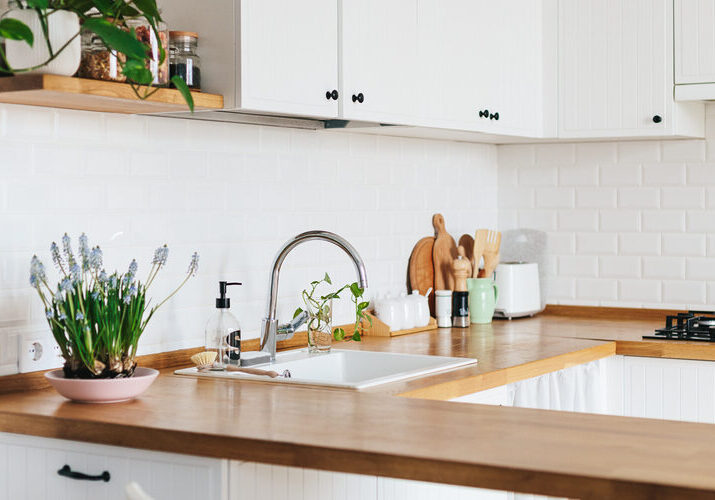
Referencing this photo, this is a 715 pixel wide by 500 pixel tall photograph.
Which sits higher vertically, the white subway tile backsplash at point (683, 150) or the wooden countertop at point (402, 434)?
the white subway tile backsplash at point (683, 150)

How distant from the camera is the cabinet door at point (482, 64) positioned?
136 inches

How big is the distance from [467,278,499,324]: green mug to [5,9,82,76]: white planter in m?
2.17

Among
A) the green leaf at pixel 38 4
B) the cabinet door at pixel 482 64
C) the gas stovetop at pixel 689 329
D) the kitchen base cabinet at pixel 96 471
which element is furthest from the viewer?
the gas stovetop at pixel 689 329

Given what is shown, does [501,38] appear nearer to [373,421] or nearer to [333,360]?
[333,360]

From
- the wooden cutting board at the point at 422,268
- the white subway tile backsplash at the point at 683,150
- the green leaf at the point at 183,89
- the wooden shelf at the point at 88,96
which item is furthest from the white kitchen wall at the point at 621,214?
the green leaf at the point at 183,89

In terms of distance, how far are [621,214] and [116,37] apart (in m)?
2.70

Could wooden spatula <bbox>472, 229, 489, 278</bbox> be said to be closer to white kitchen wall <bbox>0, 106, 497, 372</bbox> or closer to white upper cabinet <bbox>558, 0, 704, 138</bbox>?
white kitchen wall <bbox>0, 106, 497, 372</bbox>

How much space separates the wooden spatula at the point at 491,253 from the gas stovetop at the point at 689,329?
0.73m

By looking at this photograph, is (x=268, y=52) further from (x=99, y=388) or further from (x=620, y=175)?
(x=620, y=175)

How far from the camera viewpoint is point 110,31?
2189mm

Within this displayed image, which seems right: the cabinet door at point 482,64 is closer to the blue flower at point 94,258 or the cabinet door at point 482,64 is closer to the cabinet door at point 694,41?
the cabinet door at point 694,41

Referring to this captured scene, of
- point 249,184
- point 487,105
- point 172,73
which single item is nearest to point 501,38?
point 487,105

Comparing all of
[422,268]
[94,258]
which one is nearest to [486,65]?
[422,268]

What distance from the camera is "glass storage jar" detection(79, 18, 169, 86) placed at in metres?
2.36
